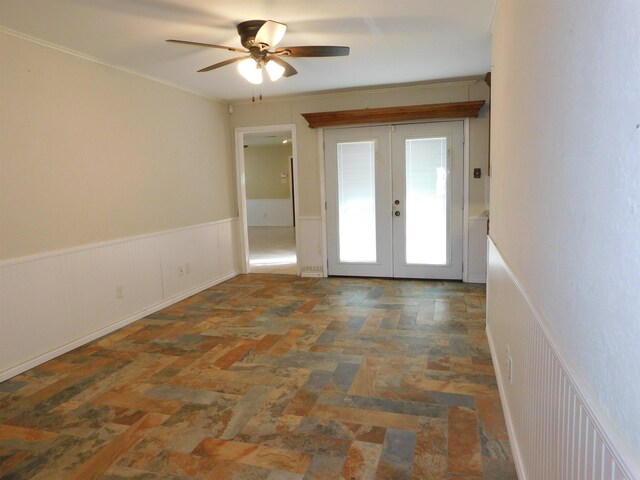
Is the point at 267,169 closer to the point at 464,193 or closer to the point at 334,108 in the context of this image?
the point at 334,108

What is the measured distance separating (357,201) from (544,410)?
4.44 metres

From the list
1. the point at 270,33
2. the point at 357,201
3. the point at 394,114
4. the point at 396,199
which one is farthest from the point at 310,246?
the point at 270,33

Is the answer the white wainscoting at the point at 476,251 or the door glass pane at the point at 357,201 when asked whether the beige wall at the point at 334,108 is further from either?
the door glass pane at the point at 357,201

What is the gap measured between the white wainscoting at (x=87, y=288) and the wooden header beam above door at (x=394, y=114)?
2055 millimetres

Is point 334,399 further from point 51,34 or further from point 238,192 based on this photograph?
point 238,192

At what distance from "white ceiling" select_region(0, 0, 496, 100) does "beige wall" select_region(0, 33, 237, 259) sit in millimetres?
224

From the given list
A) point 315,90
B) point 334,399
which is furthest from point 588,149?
point 315,90

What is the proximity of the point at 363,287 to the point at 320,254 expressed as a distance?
3.04ft

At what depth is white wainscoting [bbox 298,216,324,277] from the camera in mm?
5984

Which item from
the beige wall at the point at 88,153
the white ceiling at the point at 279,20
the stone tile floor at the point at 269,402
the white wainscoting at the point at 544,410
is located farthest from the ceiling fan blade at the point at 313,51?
the stone tile floor at the point at 269,402

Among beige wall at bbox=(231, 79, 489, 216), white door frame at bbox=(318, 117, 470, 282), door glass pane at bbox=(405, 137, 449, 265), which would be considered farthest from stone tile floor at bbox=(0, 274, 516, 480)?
beige wall at bbox=(231, 79, 489, 216)

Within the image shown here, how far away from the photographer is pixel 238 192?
6262mm

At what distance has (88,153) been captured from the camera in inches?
150

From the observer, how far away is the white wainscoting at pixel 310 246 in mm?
5984
